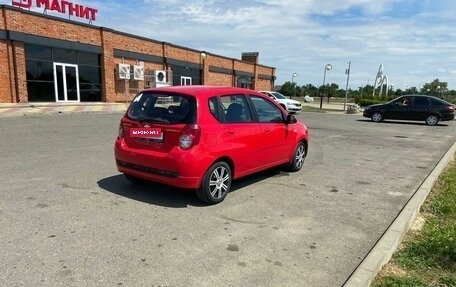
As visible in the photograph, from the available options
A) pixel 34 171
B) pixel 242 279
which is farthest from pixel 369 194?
pixel 34 171

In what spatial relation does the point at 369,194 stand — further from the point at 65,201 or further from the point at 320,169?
the point at 65,201

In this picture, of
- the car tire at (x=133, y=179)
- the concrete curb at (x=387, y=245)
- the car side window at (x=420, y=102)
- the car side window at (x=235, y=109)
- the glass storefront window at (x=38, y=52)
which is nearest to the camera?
the concrete curb at (x=387, y=245)

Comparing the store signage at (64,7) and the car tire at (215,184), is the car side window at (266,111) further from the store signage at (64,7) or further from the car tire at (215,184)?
the store signage at (64,7)

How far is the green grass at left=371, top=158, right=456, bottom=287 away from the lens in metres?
3.30

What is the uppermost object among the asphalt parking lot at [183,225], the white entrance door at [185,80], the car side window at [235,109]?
the white entrance door at [185,80]

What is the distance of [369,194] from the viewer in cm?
609

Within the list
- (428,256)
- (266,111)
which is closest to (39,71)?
(266,111)

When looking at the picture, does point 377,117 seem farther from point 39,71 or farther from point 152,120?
point 39,71

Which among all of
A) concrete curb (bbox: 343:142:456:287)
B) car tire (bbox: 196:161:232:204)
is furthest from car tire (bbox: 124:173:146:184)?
concrete curb (bbox: 343:142:456:287)

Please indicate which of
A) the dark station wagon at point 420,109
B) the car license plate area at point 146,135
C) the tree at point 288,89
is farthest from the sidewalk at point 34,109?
the tree at point 288,89

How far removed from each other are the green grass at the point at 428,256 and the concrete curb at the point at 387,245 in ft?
0.23

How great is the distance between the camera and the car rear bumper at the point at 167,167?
484 cm

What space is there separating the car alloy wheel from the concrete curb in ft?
7.21

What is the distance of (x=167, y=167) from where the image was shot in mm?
4918
